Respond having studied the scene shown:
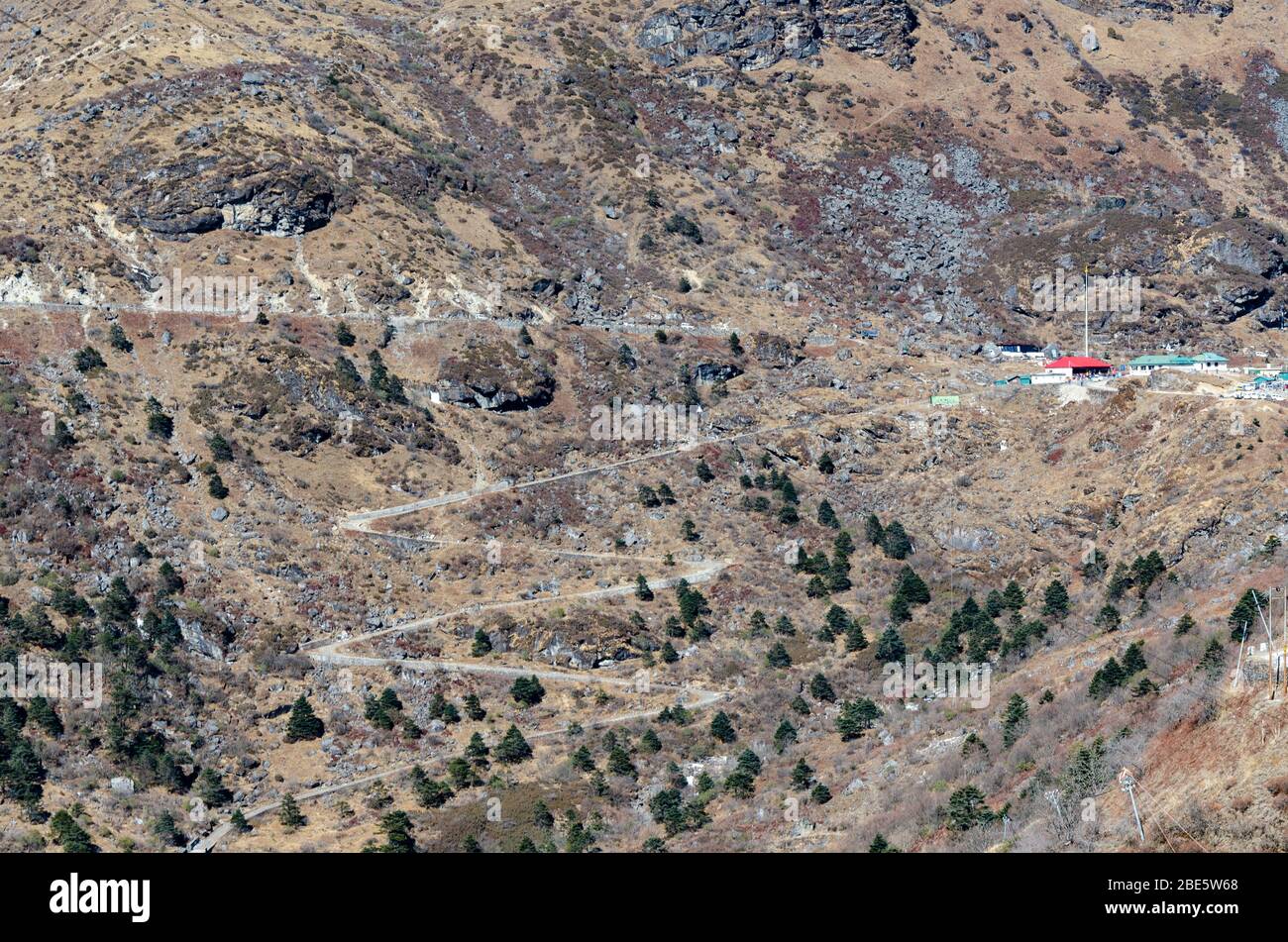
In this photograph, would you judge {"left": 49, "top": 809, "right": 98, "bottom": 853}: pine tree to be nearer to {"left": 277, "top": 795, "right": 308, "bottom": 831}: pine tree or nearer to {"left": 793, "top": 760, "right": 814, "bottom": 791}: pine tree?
{"left": 277, "top": 795, "right": 308, "bottom": 831}: pine tree

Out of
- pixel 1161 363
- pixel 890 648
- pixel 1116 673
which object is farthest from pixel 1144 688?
pixel 1161 363

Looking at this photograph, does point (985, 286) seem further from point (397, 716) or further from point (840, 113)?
point (397, 716)

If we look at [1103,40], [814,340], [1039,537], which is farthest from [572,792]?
[1103,40]

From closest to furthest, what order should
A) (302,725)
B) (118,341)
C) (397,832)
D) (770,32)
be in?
(397,832) → (302,725) → (118,341) → (770,32)

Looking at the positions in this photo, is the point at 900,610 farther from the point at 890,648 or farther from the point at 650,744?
the point at 650,744

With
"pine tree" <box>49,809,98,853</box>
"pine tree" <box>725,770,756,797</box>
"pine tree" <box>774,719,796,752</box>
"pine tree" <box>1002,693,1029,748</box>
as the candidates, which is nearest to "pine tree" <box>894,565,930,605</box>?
"pine tree" <box>774,719,796,752</box>

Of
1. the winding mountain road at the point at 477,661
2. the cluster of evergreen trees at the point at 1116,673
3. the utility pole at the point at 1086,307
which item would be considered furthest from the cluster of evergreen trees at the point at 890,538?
the utility pole at the point at 1086,307

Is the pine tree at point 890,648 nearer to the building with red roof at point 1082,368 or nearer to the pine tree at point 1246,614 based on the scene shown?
the pine tree at point 1246,614
